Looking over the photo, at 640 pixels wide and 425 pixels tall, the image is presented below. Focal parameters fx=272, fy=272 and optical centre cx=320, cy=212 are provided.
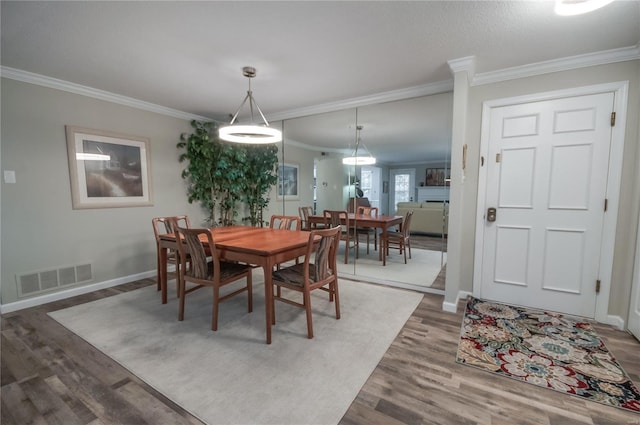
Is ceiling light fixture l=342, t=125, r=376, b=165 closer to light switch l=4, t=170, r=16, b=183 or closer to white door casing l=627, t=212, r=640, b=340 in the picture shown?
white door casing l=627, t=212, r=640, b=340

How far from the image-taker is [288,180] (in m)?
4.60


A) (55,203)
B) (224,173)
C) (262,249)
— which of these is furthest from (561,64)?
(55,203)

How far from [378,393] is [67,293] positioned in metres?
3.43

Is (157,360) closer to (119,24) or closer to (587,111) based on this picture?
(119,24)

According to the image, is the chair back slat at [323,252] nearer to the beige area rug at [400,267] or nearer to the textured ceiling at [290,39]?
the beige area rug at [400,267]

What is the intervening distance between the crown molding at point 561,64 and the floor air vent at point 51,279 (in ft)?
15.5

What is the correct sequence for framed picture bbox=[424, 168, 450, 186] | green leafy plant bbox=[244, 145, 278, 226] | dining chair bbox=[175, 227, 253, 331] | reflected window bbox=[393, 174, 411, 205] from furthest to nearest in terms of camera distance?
green leafy plant bbox=[244, 145, 278, 226], reflected window bbox=[393, 174, 411, 205], framed picture bbox=[424, 168, 450, 186], dining chair bbox=[175, 227, 253, 331]

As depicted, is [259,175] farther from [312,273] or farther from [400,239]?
[312,273]

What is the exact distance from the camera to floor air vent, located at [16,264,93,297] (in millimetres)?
2734

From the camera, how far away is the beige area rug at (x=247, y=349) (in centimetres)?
152

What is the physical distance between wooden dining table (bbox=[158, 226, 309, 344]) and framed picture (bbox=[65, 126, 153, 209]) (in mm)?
1098

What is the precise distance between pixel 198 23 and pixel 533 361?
3.29 meters

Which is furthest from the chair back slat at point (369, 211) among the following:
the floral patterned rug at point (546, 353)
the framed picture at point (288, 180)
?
the floral patterned rug at point (546, 353)

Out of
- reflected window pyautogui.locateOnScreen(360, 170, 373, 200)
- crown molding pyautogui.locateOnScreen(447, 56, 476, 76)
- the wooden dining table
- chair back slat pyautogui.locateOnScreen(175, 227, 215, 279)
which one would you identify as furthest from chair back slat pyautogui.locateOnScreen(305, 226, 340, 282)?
crown molding pyautogui.locateOnScreen(447, 56, 476, 76)
